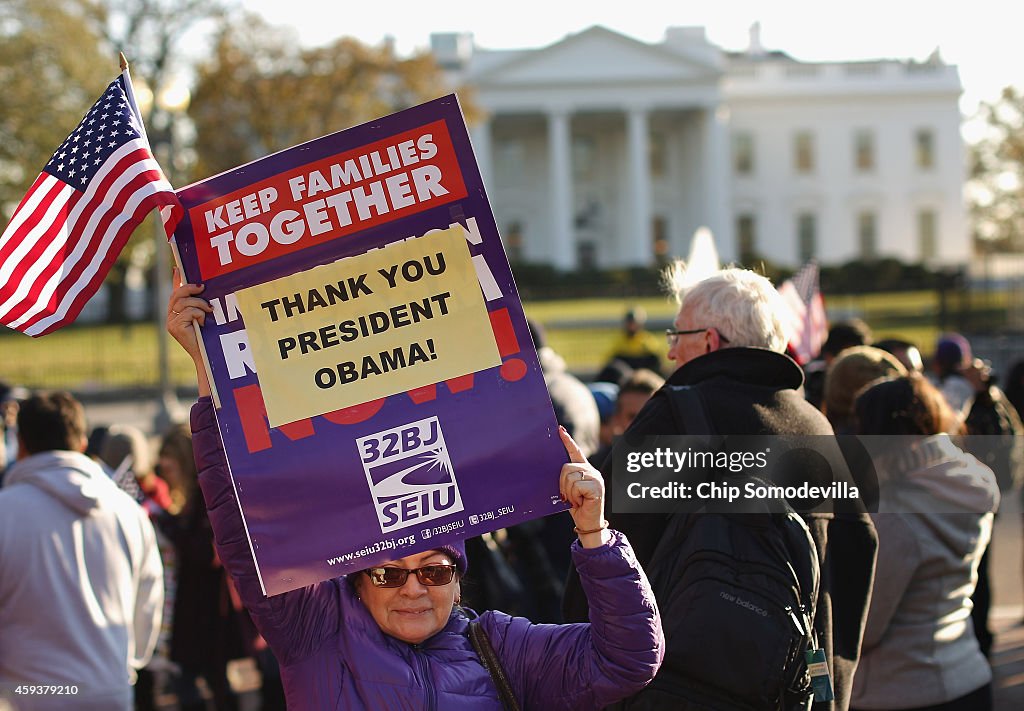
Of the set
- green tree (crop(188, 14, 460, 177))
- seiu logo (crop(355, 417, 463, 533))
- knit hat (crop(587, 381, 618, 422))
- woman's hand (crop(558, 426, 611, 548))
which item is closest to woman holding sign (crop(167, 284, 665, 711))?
woman's hand (crop(558, 426, 611, 548))

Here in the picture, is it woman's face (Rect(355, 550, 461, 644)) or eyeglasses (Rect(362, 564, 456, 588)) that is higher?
eyeglasses (Rect(362, 564, 456, 588))

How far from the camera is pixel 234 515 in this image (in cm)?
257

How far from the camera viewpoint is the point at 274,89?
103 ft

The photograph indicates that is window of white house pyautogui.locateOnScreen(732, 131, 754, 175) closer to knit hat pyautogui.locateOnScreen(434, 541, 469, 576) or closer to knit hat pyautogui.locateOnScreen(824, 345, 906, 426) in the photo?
knit hat pyautogui.locateOnScreen(824, 345, 906, 426)

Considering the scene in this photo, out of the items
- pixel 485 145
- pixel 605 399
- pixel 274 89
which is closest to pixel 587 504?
pixel 605 399

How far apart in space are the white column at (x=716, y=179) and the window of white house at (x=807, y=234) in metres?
6.71

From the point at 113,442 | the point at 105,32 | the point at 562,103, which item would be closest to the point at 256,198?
the point at 113,442

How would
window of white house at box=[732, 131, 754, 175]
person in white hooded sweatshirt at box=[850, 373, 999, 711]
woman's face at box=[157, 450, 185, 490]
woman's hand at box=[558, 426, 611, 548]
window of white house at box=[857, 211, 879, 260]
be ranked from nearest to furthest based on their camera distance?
woman's hand at box=[558, 426, 611, 548] → person in white hooded sweatshirt at box=[850, 373, 999, 711] → woman's face at box=[157, 450, 185, 490] → window of white house at box=[857, 211, 879, 260] → window of white house at box=[732, 131, 754, 175]

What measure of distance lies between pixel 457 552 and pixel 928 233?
74.9 m

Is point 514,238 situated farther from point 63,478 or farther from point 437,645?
point 437,645

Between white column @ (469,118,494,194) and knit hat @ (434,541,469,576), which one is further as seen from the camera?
white column @ (469,118,494,194)

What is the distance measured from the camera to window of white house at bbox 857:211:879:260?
72.2 m

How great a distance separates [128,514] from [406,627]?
6.91 feet

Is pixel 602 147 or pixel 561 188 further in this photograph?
pixel 602 147
